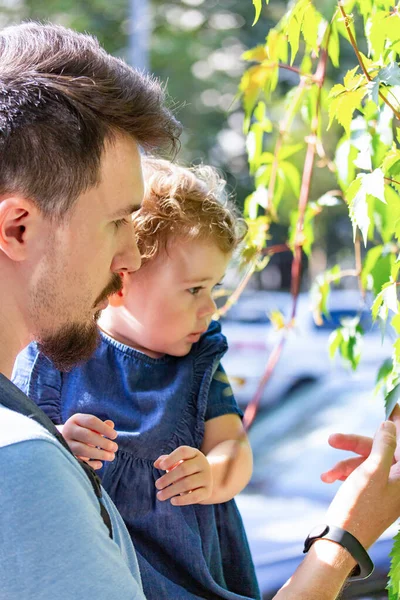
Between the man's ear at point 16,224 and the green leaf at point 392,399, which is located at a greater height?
the man's ear at point 16,224

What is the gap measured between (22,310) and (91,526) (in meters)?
0.31

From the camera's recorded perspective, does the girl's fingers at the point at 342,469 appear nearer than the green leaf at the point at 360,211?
No

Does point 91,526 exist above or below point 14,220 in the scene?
below

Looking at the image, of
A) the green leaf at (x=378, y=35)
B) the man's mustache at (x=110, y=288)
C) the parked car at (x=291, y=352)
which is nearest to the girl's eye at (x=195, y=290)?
the man's mustache at (x=110, y=288)

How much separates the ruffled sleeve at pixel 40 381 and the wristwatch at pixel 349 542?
20.6 inches

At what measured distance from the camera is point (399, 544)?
1.17m

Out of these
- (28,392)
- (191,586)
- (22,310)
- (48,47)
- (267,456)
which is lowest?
(267,456)

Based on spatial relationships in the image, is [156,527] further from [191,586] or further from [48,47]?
[48,47]

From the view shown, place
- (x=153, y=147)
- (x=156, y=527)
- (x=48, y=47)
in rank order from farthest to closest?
(x=156, y=527) → (x=153, y=147) → (x=48, y=47)

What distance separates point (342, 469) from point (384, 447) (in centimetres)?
16

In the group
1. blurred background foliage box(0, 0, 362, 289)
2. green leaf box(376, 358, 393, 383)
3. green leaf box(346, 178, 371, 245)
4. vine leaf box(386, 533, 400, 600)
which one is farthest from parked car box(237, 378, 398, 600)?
blurred background foliage box(0, 0, 362, 289)

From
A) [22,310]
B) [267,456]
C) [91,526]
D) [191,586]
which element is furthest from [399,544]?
[267,456]

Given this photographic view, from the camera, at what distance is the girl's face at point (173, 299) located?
1538 mm

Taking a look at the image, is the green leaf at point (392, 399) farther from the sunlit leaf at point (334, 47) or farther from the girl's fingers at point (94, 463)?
the sunlit leaf at point (334, 47)
